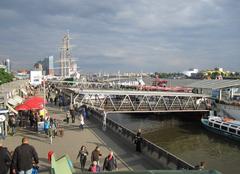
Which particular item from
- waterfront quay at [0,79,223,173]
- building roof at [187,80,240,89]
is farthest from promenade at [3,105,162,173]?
building roof at [187,80,240,89]

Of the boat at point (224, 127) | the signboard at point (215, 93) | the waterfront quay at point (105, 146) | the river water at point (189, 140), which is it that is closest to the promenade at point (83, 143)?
the waterfront quay at point (105, 146)

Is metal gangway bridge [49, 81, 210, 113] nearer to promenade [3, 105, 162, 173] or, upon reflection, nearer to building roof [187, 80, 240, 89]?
building roof [187, 80, 240, 89]

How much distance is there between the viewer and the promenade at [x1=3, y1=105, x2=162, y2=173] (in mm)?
18359

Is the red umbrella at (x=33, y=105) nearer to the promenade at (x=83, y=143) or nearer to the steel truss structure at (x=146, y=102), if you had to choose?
the promenade at (x=83, y=143)

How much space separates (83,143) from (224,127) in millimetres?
26025

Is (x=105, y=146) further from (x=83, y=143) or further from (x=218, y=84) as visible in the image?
(x=218, y=84)

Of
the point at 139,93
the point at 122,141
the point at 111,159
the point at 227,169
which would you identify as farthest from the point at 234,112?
the point at 111,159

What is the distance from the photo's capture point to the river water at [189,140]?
3184 centimetres

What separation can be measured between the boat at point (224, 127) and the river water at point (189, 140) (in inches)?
28.4

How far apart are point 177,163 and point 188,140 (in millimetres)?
26324

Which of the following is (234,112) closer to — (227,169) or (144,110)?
(144,110)

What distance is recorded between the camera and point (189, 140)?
4209 cm

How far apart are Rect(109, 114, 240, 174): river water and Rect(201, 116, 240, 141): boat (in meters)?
0.72

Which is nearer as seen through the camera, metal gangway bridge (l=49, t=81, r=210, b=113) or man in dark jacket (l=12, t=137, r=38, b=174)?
man in dark jacket (l=12, t=137, r=38, b=174)
